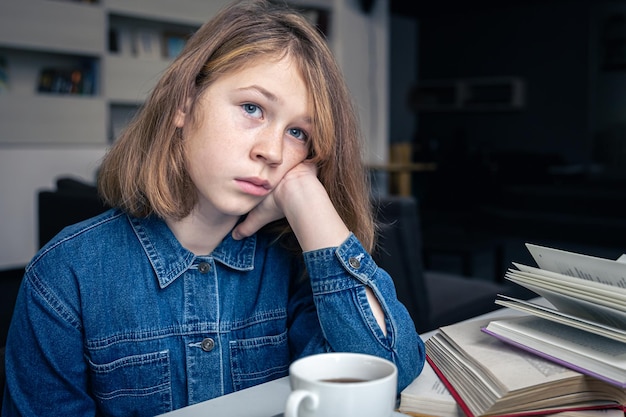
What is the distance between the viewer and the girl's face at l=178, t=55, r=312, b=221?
2.63 ft

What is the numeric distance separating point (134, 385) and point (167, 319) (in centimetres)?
9

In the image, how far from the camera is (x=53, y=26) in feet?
14.0

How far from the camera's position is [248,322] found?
36.5 inches

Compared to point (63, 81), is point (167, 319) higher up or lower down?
lower down

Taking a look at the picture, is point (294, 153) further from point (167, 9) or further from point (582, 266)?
point (167, 9)

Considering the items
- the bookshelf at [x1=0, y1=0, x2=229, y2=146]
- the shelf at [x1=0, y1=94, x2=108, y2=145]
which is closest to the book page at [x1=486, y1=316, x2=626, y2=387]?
the bookshelf at [x1=0, y1=0, x2=229, y2=146]

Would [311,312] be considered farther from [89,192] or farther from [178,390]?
[89,192]

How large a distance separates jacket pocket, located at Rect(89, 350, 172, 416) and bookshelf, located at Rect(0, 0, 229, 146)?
3.35m

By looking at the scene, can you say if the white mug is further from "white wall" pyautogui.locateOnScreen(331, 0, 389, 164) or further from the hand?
"white wall" pyautogui.locateOnScreen(331, 0, 389, 164)

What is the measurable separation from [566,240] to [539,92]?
9.88 ft

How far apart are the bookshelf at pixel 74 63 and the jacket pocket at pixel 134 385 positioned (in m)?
3.35

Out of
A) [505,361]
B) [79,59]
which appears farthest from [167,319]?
[79,59]

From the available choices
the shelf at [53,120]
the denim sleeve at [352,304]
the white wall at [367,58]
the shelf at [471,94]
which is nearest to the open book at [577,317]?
the denim sleeve at [352,304]

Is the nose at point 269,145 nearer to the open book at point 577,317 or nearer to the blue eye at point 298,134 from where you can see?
the blue eye at point 298,134
